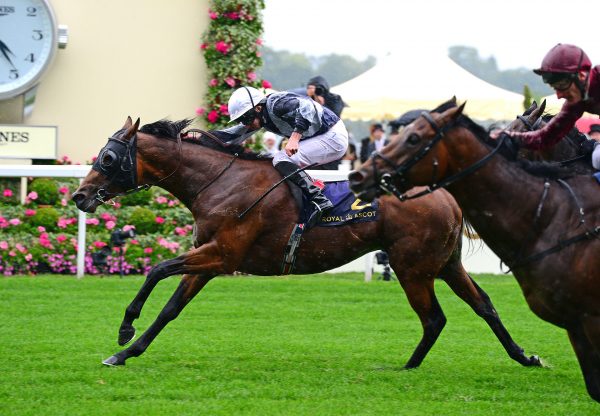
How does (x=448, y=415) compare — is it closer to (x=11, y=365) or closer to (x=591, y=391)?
(x=591, y=391)

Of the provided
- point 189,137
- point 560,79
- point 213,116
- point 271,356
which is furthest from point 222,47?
point 560,79

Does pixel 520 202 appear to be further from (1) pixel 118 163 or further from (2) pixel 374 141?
(2) pixel 374 141

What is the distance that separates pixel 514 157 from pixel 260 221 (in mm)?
2325

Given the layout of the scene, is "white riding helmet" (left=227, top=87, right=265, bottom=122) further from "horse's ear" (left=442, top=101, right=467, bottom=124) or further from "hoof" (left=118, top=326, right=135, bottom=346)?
"horse's ear" (left=442, top=101, right=467, bottom=124)

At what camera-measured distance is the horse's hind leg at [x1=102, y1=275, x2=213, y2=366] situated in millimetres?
7211

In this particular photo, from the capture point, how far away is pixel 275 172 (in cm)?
773

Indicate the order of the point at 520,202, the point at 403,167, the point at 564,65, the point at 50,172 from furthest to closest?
the point at 50,172 < the point at 564,65 < the point at 520,202 < the point at 403,167

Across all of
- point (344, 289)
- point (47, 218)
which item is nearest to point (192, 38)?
point (47, 218)

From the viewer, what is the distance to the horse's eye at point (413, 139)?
17.8ft

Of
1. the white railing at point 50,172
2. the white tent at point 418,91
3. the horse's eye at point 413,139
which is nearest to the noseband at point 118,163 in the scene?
the horse's eye at point 413,139

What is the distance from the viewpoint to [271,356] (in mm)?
7793

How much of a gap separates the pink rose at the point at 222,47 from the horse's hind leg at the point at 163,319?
6782mm

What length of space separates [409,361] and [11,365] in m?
2.66

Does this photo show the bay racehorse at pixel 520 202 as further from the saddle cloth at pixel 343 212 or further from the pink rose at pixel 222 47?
the pink rose at pixel 222 47
